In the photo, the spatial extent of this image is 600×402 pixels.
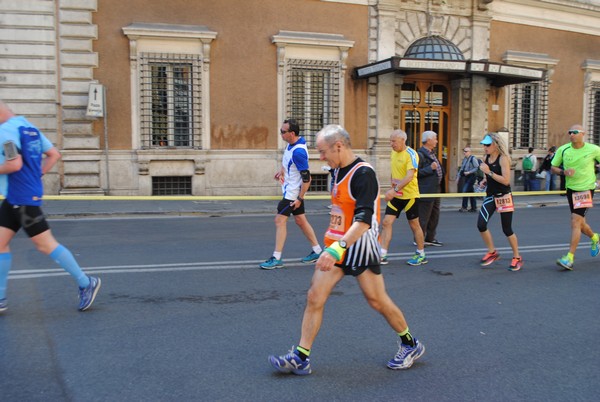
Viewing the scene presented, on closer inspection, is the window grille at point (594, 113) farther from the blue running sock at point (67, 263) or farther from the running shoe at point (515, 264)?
the blue running sock at point (67, 263)

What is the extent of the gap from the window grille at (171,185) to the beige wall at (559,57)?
38.3 ft

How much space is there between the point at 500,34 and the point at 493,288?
1715 cm

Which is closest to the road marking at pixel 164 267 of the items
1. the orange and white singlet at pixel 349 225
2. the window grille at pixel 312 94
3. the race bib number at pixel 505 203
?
the race bib number at pixel 505 203

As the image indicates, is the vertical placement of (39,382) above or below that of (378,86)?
below

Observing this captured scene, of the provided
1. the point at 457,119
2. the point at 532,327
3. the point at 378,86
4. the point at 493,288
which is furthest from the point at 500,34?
the point at 532,327

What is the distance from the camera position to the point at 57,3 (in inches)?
627

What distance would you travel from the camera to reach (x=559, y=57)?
22.8 metres

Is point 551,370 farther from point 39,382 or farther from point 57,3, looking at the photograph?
point 57,3

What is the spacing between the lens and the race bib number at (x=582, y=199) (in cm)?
761

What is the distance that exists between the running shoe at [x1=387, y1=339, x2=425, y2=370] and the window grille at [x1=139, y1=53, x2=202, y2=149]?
1392 centimetres

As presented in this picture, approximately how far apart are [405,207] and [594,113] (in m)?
19.8

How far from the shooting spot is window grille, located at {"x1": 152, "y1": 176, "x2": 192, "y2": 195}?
17141mm

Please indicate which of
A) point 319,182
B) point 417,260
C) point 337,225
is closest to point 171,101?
point 319,182

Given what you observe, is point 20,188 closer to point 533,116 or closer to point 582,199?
point 582,199
